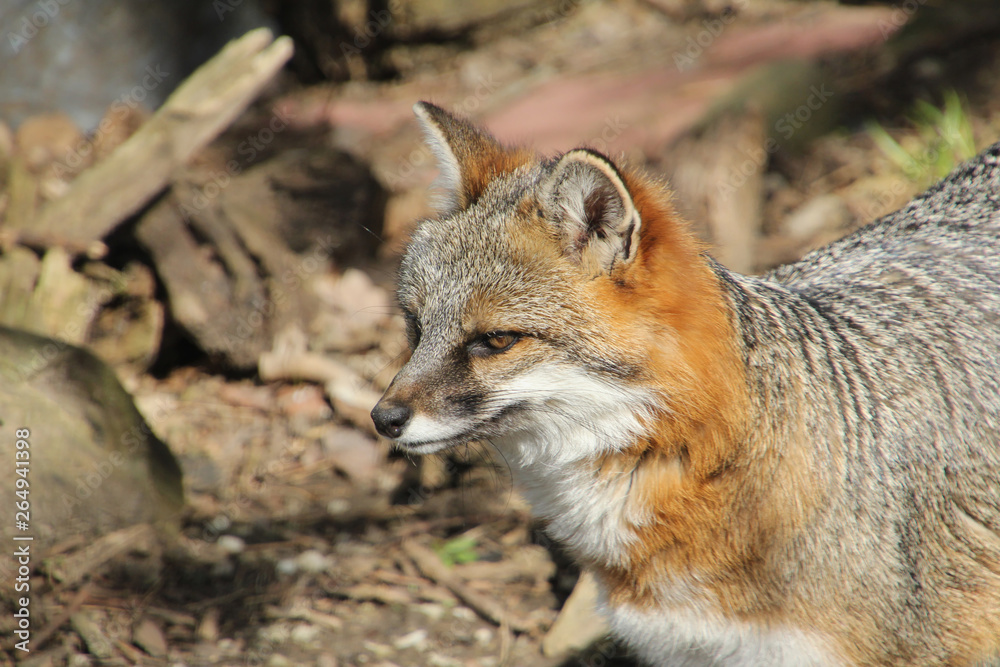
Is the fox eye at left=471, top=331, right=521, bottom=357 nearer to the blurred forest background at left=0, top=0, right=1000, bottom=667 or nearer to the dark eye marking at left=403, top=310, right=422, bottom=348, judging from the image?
the dark eye marking at left=403, top=310, right=422, bottom=348

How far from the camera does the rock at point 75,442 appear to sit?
460 centimetres

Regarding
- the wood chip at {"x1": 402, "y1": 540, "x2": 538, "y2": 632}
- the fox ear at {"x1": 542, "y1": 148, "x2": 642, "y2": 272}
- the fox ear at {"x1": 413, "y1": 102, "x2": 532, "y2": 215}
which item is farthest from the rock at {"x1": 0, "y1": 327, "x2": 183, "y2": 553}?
the fox ear at {"x1": 542, "y1": 148, "x2": 642, "y2": 272}

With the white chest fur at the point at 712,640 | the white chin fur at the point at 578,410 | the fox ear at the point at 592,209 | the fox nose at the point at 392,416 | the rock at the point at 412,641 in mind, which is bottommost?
the rock at the point at 412,641

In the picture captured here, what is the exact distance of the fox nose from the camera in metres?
2.86

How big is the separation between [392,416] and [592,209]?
38.4 inches

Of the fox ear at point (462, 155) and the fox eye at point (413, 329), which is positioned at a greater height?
the fox ear at point (462, 155)

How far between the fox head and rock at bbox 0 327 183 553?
2.62m

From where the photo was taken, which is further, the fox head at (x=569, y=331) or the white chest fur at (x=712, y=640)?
the white chest fur at (x=712, y=640)

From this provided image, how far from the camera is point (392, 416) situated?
2.86 meters

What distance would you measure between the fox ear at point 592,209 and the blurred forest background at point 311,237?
2.07 feet

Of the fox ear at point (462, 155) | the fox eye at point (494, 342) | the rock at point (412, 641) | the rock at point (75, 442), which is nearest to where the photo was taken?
the fox eye at point (494, 342)

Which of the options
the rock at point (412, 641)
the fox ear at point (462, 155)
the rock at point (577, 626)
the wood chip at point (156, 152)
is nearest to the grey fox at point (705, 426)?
the fox ear at point (462, 155)

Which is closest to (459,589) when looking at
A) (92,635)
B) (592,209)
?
(92,635)

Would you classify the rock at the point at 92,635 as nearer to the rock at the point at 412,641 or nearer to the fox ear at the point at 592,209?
the rock at the point at 412,641
